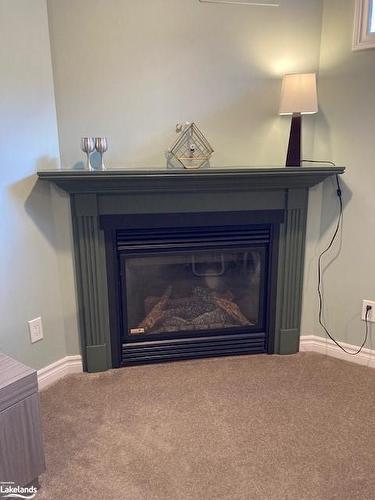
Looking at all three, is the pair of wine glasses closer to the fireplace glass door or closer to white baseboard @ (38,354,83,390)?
the fireplace glass door

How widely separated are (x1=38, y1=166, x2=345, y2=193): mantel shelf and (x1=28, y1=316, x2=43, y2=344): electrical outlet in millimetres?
711

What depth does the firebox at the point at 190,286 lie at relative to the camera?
2.21m

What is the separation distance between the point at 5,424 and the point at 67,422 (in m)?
0.56

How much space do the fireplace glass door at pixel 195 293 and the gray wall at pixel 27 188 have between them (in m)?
0.45

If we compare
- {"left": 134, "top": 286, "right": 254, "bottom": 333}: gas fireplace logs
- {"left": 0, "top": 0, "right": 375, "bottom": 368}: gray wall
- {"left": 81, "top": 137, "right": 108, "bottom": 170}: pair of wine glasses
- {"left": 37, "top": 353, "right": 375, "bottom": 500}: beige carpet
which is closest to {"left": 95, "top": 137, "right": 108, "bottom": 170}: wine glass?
{"left": 81, "top": 137, "right": 108, "bottom": 170}: pair of wine glasses

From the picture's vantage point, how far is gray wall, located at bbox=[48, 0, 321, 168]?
2.02 metres

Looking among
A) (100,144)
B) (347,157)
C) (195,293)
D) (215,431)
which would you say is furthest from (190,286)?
(347,157)

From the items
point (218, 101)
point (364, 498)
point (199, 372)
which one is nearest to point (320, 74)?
point (218, 101)

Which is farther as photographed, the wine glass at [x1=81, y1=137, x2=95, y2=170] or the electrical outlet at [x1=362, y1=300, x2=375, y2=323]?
the electrical outlet at [x1=362, y1=300, x2=375, y2=323]

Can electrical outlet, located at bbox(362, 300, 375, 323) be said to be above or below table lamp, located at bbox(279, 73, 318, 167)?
below

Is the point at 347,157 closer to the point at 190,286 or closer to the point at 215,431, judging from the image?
the point at 190,286

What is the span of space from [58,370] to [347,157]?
6.69ft

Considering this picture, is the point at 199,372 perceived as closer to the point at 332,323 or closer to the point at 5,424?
the point at 332,323

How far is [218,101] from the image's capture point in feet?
7.25
